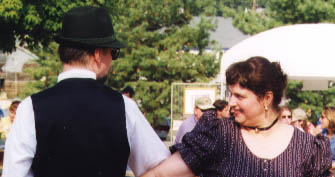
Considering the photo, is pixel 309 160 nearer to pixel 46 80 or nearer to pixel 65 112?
pixel 65 112

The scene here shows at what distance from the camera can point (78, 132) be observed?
1.89 metres

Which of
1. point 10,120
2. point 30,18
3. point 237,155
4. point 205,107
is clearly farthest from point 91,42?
point 30,18

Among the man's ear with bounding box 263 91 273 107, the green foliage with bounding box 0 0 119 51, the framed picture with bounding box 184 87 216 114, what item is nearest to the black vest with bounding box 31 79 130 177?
the man's ear with bounding box 263 91 273 107

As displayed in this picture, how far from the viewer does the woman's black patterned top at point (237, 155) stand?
227 cm

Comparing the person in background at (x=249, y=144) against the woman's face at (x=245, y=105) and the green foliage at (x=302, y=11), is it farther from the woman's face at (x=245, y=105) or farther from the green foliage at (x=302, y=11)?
the green foliage at (x=302, y=11)

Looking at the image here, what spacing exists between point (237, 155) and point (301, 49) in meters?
4.40

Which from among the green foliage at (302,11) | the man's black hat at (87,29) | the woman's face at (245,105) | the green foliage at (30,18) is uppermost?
the green foliage at (302,11)

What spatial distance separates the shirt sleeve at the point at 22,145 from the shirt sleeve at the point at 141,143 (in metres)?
0.40

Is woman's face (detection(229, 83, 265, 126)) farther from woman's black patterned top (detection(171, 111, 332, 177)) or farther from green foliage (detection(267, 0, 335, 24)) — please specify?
green foliage (detection(267, 0, 335, 24))

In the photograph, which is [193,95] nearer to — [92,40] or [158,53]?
[158,53]

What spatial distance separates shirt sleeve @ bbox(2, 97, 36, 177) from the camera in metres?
1.85

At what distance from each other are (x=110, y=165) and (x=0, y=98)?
16.1m

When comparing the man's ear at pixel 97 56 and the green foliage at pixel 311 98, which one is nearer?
the man's ear at pixel 97 56

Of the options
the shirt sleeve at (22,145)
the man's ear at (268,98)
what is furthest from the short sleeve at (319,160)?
the shirt sleeve at (22,145)
